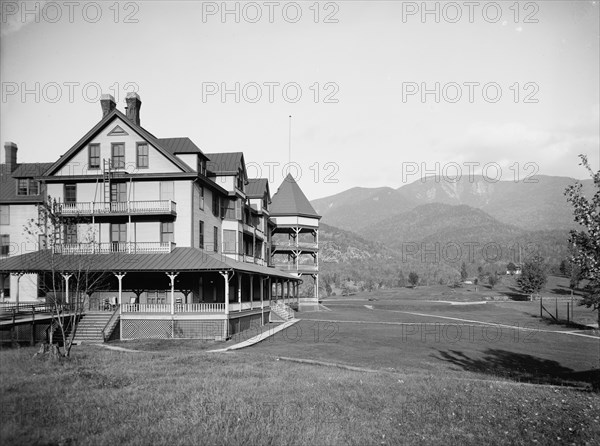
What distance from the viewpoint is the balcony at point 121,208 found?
1368 inches

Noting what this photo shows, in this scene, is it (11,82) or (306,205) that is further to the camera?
→ (306,205)

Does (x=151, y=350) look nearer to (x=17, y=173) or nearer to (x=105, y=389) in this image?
(x=105, y=389)

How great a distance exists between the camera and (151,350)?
27609 millimetres

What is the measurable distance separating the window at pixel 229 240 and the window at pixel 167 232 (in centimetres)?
690

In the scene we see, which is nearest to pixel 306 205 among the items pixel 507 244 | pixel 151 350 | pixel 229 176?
pixel 229 176

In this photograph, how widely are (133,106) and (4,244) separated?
1627 centimetres

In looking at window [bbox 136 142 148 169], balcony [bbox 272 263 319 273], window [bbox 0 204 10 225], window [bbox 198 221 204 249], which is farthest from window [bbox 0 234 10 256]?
balcony [bbox 272 263 319 273]

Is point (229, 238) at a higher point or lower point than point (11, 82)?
lower

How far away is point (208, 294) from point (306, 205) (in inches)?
1169

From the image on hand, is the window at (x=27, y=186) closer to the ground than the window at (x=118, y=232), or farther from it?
farther from it

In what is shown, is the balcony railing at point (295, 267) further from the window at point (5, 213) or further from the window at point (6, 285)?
the window at point (6, 285)

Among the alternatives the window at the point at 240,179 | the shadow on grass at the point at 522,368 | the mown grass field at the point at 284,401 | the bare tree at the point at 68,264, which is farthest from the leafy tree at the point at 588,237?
the window at the point at 240,179

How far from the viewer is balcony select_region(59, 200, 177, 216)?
34750 millimetres

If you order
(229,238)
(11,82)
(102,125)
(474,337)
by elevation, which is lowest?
(474,337)
